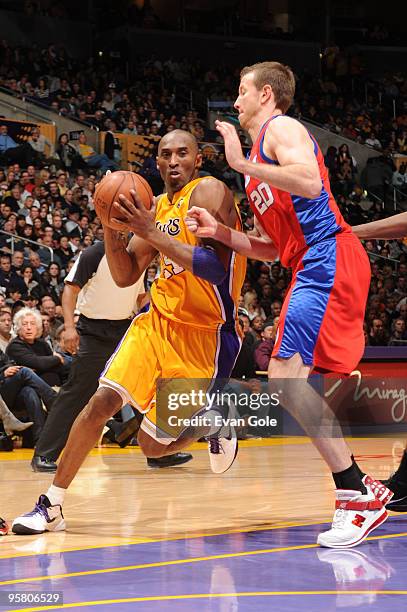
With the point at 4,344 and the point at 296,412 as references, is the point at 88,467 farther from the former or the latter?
the point at 296,412

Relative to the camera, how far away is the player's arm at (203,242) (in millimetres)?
4324

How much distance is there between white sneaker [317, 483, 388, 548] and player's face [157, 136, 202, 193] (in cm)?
175

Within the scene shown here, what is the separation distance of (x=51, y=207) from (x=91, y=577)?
1205 centimetres

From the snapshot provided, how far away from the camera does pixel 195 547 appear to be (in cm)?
419

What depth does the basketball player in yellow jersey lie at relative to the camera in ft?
15.1

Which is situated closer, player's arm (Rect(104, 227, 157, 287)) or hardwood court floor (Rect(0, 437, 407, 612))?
hardwood court floor (Rect(0, 437, 407, 612))

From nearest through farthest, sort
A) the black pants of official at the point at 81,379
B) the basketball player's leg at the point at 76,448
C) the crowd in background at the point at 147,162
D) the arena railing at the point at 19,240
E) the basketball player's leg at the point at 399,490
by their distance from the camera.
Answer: the basketball player's leg at the point at 76,448, the basketball player's leg at the point at 399,490, the black pants of official at the point at 81,379, the arena railing at the point at 19,240, the crowd in background at the point at 147,162

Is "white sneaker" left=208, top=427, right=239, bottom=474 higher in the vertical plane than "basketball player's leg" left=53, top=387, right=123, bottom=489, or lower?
lower

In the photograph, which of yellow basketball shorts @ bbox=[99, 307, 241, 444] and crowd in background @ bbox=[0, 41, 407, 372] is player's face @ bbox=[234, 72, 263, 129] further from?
crowd in background @ bbox=[0, 41, 407, 372]

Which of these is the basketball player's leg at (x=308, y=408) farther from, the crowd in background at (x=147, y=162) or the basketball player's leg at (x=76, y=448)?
the crowd in background at (x=147, y=162)

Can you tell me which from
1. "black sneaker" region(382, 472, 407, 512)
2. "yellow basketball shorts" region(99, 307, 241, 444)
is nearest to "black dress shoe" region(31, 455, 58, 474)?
"yellow basketball shorts" region(99, 307, 241, 444)

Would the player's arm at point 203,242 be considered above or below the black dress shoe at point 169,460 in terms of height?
above

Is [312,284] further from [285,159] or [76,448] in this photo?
[76,448]

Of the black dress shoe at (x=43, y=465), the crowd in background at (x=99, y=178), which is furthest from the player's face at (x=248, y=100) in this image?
the crowd in background at (x=99, y=178)
